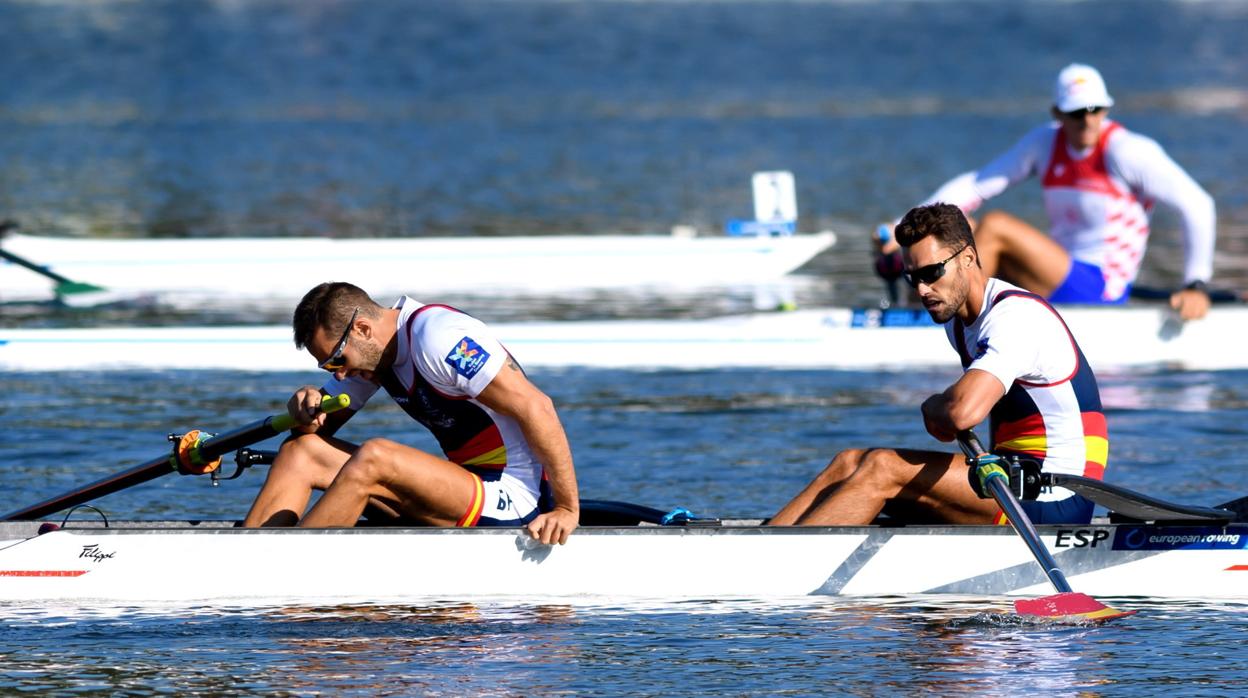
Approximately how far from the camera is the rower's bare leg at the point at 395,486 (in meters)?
6.96

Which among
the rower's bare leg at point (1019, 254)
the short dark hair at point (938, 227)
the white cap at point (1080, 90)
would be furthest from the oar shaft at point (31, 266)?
the short dark hair at point (938, 227)

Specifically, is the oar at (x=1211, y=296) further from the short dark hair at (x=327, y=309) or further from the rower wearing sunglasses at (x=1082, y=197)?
the short dark hair at (x=327, y=309)

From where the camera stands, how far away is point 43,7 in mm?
72812

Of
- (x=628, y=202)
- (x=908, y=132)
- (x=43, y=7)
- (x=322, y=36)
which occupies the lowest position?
(x=628, y=202)

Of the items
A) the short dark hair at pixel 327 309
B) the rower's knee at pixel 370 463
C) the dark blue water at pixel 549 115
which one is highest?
the dark blue water at pixel 549 115

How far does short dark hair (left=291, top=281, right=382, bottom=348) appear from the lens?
22.2ft

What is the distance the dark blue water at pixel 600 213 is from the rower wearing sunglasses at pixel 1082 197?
927mm

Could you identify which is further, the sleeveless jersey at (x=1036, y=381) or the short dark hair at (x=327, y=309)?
the short dark hair at (x=327, y=309)

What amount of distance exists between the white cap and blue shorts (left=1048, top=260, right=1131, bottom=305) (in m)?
1.19

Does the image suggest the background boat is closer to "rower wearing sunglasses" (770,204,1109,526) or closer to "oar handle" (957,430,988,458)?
"rower wearing sunglasses" (770,204,1109,526)

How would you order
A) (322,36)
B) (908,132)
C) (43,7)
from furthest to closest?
1. (43,7)
2. (322,36)
3. (908,132)

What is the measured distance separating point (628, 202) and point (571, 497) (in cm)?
1712

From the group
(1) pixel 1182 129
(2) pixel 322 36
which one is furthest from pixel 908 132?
(2) pixel 322 36

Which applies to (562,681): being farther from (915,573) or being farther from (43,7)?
(43,7)
